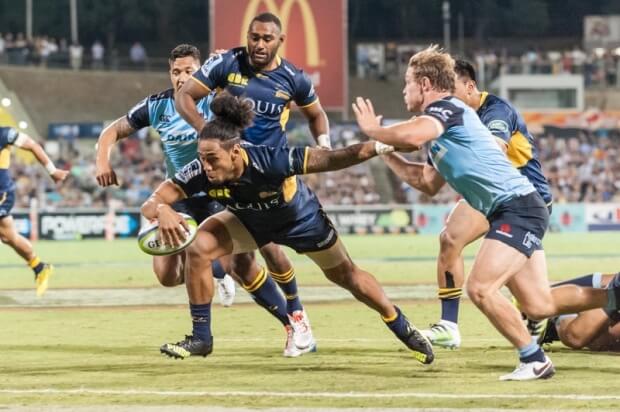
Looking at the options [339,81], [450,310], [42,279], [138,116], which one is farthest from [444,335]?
[339,81]

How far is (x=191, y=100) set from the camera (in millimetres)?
10633

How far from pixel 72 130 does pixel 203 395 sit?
39.7 meters

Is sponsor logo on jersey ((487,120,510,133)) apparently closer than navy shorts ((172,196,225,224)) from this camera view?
Yes

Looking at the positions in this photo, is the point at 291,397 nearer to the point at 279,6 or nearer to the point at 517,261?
the point at 517,261

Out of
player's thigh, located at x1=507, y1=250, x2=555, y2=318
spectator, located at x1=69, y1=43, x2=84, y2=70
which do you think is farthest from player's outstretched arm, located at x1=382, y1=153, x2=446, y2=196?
spectator, located at x1=69, y1=43, x2=84, y2=70

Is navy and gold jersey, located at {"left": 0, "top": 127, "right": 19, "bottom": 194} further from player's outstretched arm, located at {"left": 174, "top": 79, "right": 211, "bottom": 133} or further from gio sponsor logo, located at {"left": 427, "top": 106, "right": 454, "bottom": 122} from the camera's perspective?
gio sponsor logo, located at {"left": 427, "top": 106, "right": 454, "bottom": 122}

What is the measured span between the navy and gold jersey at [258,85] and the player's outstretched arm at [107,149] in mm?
1092

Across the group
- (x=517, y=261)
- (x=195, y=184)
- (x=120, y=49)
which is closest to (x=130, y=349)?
(x=195, y=184)

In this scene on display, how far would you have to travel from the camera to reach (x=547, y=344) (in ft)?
35.0

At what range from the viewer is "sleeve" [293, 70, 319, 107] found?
1097 centimetres

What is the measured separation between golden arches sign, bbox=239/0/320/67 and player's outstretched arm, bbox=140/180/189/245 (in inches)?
990

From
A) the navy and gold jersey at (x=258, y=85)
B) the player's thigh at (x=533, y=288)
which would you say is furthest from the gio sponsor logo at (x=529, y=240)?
the navy and gold jersey at (x=258, y=85)

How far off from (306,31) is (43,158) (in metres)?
20.0

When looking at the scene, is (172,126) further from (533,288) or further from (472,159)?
(533,288)
